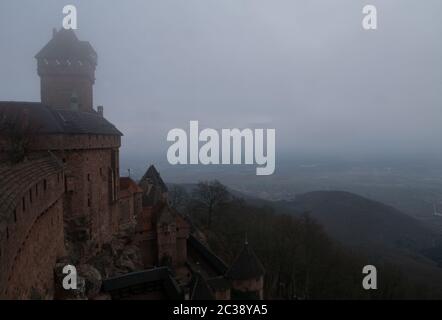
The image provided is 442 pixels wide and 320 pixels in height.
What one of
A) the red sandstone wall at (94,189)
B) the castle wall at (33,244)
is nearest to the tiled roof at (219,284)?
the red sandstone wall at (94,189)

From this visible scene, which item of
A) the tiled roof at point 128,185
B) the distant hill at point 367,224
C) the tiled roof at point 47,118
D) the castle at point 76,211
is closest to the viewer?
the castle at point 76,211

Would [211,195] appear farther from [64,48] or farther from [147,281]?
[64,48]

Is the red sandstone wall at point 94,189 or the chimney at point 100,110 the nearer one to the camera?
the red sandstone wall at point 94,189

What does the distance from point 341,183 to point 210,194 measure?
15348 millimetres

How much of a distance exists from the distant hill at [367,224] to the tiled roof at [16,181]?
3577 cm

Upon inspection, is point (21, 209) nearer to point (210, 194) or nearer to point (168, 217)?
point (168, 217)

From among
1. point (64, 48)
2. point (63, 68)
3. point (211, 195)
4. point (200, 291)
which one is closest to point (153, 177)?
point (211, 195)

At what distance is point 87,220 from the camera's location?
14.1 metres

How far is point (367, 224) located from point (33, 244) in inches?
1760

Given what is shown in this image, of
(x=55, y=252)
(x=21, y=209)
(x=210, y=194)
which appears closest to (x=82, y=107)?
(x=210, y=194)

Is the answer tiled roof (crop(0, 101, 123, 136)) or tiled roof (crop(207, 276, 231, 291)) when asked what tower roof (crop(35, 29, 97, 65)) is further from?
tiled roof (crop(207, 276, 231, 291))

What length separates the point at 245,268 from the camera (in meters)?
15.2

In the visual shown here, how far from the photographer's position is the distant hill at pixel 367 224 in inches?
1657

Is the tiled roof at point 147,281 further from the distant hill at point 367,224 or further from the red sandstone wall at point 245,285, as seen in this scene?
the distant hill at point 367,224
